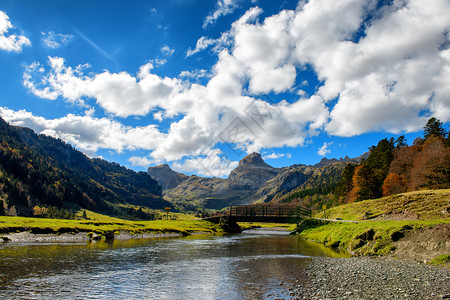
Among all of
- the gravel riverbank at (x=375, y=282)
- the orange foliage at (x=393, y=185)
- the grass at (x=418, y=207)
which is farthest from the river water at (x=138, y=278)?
the orange foliage at (x=393, y=185)

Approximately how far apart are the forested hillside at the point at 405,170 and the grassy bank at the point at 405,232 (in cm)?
3006

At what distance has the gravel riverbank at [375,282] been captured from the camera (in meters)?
15.1

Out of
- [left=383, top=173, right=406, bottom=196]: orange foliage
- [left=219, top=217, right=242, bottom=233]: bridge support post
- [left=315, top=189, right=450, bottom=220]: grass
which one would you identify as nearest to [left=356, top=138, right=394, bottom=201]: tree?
[left=383, top=173, right=406, bottom=196]: orange foliage

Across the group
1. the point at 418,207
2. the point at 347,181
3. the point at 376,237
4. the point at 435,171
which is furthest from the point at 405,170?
the point at 376,237

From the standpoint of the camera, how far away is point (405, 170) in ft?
325

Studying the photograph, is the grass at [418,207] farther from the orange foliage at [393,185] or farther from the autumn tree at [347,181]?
the autumn tree at [347,181]

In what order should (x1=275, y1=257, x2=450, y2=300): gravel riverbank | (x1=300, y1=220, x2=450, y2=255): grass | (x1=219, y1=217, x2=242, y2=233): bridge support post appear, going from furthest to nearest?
(x1=219, y1=217, x2=242, y2=233): bridge support post
(x1=300, y1=220, x2=450, y2=255): grass
(x1=275, y1=257, x2=450, y2=300): gravel riverbank

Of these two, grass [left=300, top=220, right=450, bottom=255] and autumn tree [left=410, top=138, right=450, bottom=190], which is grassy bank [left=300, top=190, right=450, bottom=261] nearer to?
grass [left=300, top=220, right=450, bottom=255]

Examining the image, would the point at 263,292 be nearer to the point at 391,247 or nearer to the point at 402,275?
the point at 402,275

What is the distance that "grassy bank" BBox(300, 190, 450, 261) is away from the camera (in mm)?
24438

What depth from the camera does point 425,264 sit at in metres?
22.2

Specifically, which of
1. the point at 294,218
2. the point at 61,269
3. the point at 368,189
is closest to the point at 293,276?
the point at 61,269

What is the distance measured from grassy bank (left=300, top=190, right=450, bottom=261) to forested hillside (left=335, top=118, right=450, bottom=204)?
30057mm

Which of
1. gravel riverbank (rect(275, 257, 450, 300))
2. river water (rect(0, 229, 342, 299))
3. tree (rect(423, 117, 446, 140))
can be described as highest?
tree (rect(423, 117, 446, 140))
